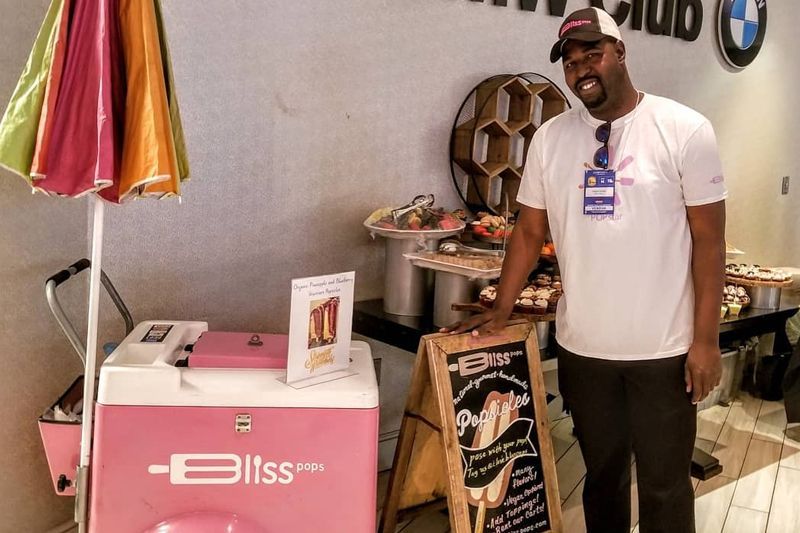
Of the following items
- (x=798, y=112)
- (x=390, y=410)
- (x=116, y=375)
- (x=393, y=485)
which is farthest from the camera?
(x=798, y=112)

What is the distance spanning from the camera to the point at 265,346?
6.69ft

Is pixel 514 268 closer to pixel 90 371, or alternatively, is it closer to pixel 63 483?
pixel 90 371

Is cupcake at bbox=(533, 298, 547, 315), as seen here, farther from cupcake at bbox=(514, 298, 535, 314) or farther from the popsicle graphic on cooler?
the popsicle graphic on cooler

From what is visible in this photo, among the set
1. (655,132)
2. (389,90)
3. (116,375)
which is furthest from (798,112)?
(116,375)

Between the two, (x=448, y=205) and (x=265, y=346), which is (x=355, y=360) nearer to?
(x=265, y=346)

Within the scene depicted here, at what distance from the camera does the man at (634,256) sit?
1807 mm

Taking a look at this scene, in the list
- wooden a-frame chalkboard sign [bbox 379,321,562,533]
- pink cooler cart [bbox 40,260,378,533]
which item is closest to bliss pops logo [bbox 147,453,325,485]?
pink cooler cart [bbox 40,260,378,533]

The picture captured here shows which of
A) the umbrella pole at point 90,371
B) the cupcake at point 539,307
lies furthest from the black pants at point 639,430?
the umbrella pole at point 90,371

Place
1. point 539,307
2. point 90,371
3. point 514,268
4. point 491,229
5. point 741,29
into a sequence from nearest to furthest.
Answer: point 90,371 < point 514,268 < point 539,307 < point 491,229 < point 741,29

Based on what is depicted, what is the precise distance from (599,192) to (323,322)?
2.51ft

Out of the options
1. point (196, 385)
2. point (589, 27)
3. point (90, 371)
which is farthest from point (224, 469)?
point (589, 27)

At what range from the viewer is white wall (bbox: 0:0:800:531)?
218 centimetres

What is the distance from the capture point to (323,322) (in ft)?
6.26

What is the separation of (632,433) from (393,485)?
74 cm
